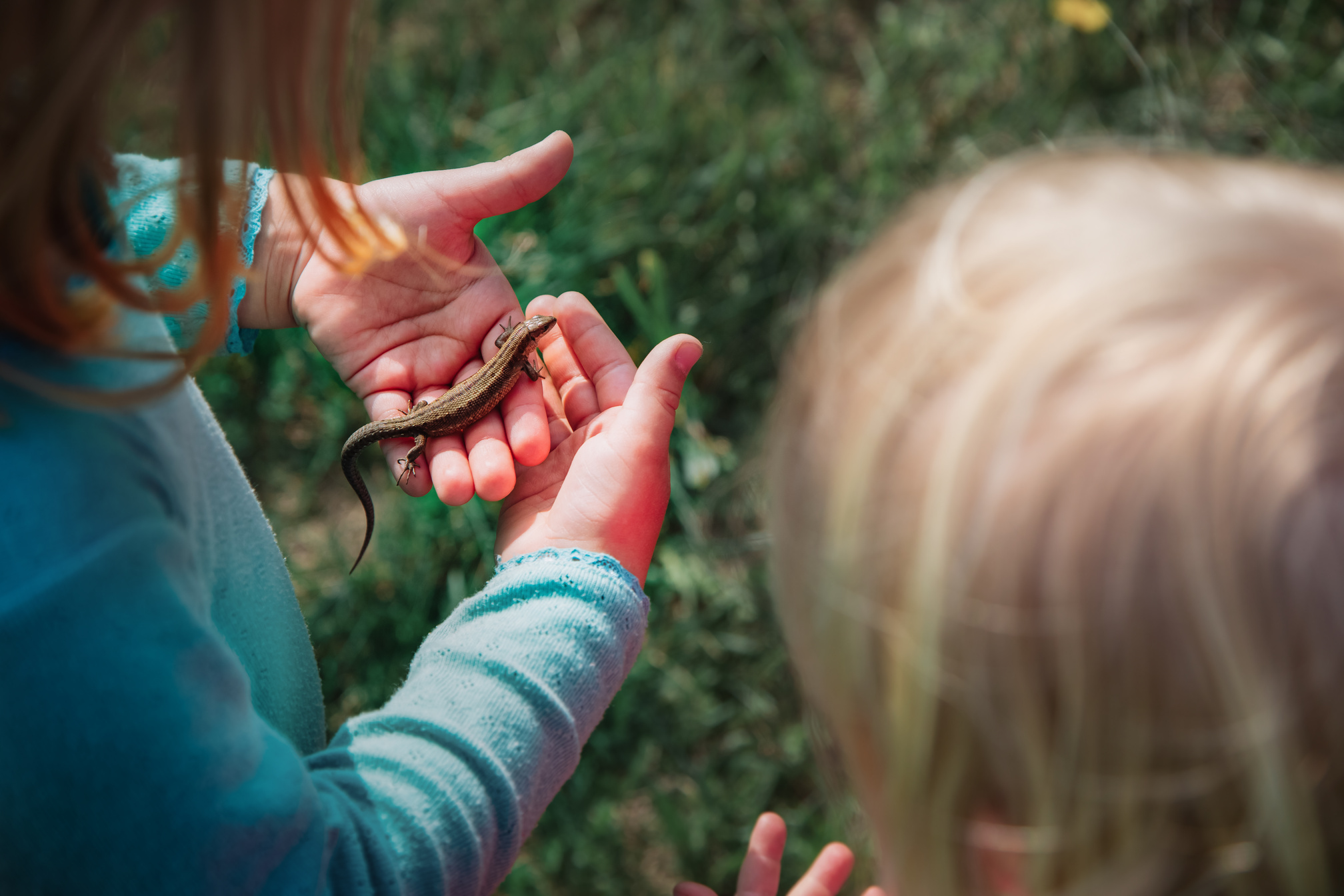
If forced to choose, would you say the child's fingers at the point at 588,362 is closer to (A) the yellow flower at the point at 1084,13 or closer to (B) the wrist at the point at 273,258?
(B) the wrist at the point at 273,258

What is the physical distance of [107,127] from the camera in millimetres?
1036

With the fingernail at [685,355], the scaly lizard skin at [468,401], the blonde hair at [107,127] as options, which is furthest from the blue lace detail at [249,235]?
the fingernail at [685,355]

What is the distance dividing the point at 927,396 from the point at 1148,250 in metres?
0.30

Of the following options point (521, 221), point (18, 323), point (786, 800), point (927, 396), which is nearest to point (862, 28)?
point (521, 221)

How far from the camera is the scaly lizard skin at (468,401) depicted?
2467 mm

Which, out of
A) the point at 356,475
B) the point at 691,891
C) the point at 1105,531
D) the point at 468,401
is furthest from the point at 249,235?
the point at 1105,531

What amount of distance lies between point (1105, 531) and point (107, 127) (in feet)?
4.12

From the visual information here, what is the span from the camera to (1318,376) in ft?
2.95

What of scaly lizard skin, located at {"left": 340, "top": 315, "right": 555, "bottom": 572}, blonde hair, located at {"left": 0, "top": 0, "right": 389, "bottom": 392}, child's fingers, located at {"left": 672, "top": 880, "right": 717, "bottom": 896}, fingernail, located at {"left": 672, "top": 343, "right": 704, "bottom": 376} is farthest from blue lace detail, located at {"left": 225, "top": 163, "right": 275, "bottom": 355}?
child's fingers, located at {"left": 672, "top": 880, "right": 717, "bottom": 896}

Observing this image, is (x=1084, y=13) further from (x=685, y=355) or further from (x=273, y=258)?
(x=273, y=258)

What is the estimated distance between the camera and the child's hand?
6.33 ft

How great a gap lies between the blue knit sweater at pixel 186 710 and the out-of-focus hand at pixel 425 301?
67cm

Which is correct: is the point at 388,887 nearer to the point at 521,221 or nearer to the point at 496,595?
the point at 496,595

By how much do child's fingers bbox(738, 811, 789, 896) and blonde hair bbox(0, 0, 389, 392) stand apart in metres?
1.41
